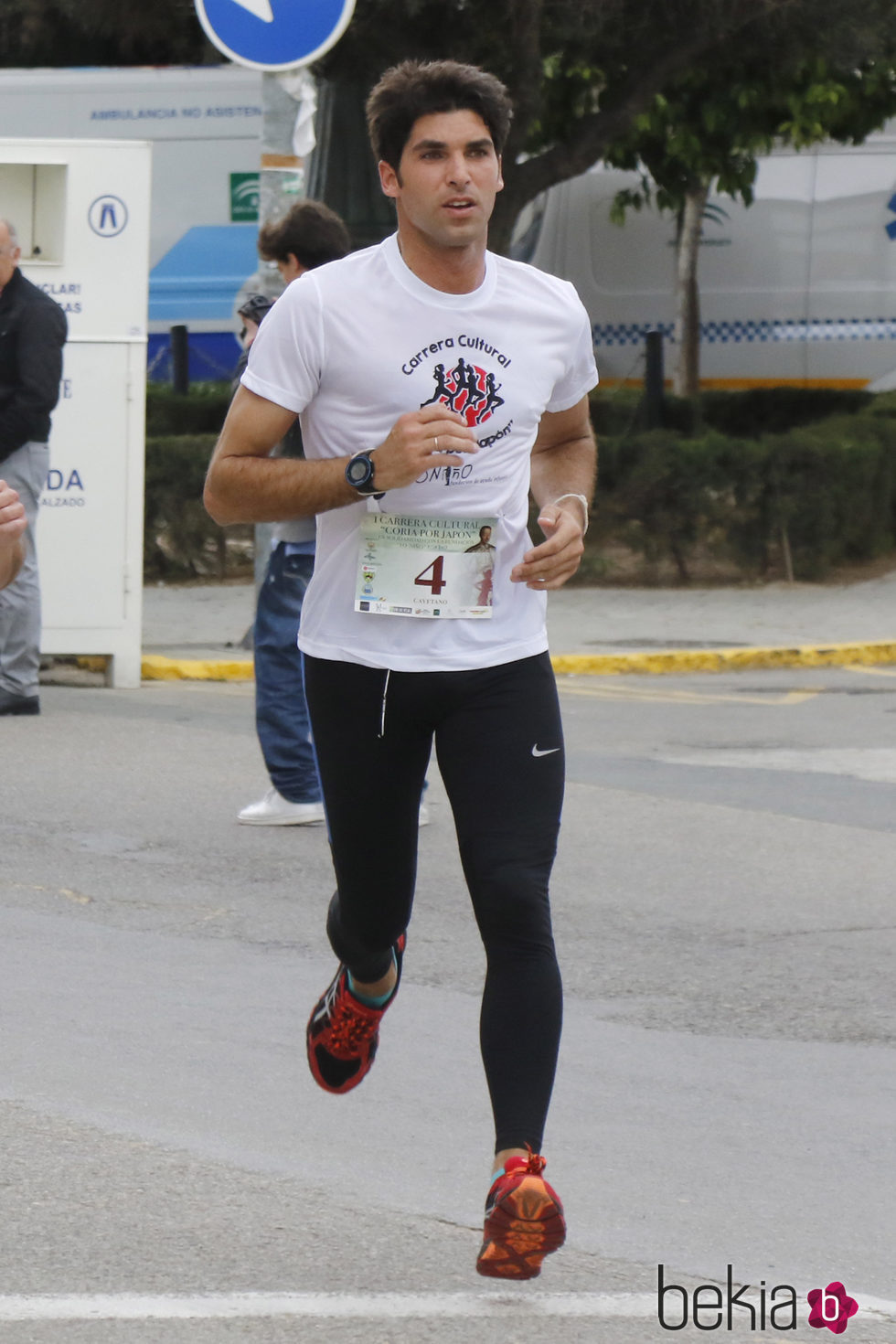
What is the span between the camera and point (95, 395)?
391 inches

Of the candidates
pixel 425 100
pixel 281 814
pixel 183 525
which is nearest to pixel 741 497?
pixel 183 525

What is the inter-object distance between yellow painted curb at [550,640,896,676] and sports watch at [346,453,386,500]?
7538mm

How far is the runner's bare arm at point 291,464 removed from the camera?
3.39 m

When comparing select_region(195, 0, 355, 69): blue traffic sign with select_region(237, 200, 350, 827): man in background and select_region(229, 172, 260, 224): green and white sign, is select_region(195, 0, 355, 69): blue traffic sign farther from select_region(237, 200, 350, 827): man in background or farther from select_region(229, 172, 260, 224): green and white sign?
select_region(229, 172, 260, 224): green and white sign

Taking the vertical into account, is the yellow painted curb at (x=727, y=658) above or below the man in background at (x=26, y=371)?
below

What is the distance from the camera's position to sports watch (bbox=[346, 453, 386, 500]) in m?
3.44

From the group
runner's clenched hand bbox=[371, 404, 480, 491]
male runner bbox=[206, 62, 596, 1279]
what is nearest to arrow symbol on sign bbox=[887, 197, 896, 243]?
male runner bbox=[206, 62, 596, 1279]

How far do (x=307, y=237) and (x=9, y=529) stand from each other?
3.16m

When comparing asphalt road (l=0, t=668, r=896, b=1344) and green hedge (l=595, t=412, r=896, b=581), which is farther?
green hedge (l=595, t=412, r=896, b=581)

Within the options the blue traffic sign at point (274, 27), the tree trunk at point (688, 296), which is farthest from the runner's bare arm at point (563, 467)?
the tree trunk at point (688, 296)

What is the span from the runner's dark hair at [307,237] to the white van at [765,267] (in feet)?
39.8

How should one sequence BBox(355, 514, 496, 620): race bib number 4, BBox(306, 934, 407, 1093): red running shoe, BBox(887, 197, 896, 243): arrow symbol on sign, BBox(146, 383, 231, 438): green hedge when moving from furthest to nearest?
1. BBox(887, 197, 896, 243): arrow symbol on sign
2. BBox(146, 383, 231, 438): green hedge
3. BBox(306, 934, 407, 1093): red running shoe
4. BBox(355, 514, 496, 620): race bib number 4

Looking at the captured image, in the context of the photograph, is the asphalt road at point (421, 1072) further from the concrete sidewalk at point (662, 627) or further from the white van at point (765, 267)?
the white van at point (765, 267)

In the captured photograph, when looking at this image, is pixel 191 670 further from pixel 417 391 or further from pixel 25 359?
pixel 417 391
